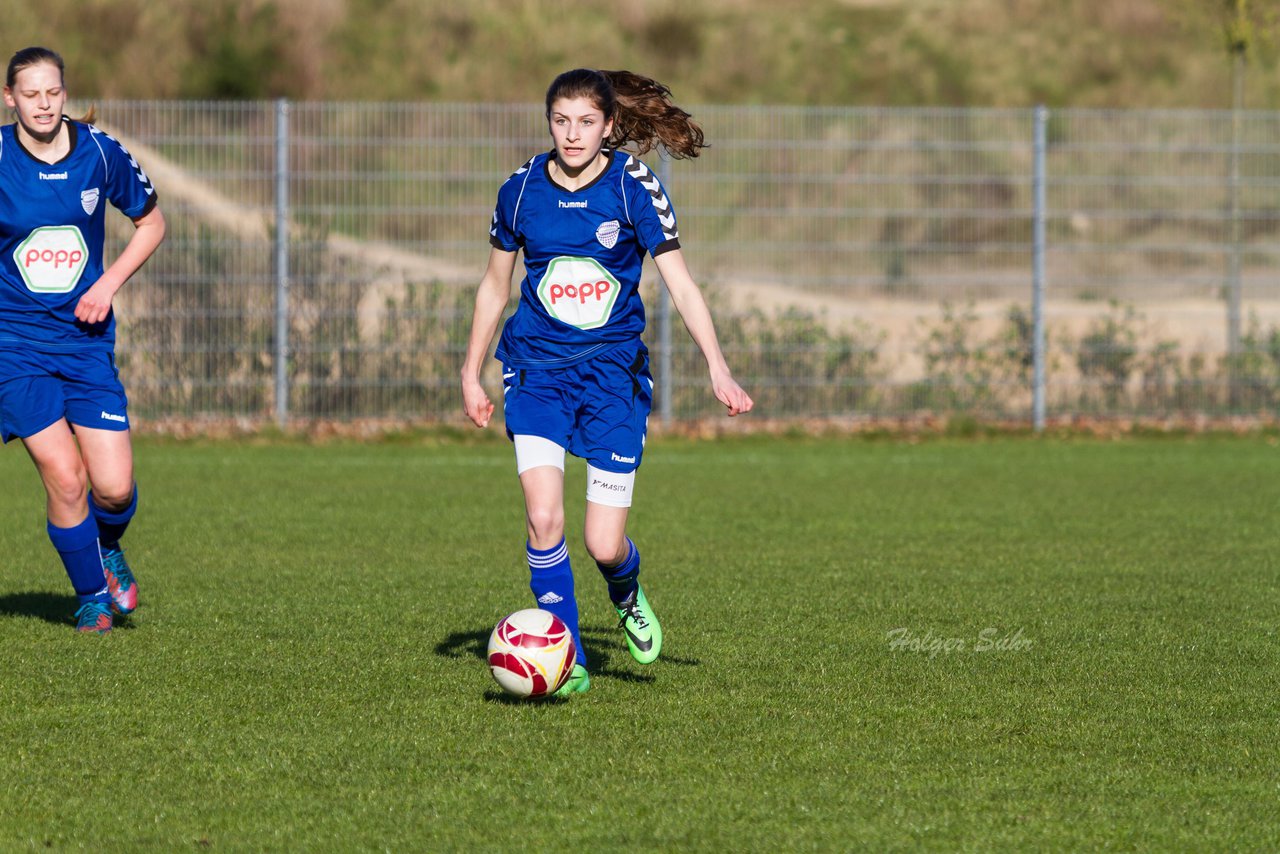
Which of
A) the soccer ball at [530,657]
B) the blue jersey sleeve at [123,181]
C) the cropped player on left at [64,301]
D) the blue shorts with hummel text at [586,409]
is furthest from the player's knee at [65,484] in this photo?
the soccer ball at [530,657]

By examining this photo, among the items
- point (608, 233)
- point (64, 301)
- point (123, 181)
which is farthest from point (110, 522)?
point (608, 233)

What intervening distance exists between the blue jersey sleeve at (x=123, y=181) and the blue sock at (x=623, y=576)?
2.38 metres

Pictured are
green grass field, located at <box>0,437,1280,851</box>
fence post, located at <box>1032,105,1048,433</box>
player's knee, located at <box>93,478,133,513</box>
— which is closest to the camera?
green grass field, located at <box>0,437,1280,851</box>

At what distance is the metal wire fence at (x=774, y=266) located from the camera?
15.0 metres

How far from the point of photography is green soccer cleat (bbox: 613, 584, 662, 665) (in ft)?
19.6

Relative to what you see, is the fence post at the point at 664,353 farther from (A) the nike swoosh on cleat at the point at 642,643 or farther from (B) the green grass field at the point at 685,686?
(A) the nike swoosh on cleat at the point at 642,643

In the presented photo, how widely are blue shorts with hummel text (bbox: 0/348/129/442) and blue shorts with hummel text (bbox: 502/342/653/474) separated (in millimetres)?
1667

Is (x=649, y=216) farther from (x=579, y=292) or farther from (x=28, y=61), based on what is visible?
(x=28, y=61)

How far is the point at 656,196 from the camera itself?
585 centimetres

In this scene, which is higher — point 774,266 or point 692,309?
point 774,266

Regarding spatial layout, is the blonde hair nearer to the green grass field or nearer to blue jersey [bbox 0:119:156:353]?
blue jersey [bbox 0:119:156:353]

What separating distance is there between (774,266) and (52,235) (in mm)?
9779

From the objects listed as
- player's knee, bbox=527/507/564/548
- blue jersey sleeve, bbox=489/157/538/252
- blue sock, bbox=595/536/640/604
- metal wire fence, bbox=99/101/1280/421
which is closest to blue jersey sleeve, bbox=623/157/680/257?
blue jersey sleeve, bbox=489/157/538/252

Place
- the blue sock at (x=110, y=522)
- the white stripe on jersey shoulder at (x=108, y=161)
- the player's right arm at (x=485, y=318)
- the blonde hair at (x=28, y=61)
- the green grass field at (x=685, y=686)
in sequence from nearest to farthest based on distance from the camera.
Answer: the green grass field at (x=685, y=686)
the player's right arm at (x=485, y=318)
the blonde hair at (x=28, y=61)
the white stripe on jersey shoulder at (x=108, y=161)
the blue sock at (x=110, y=522)
